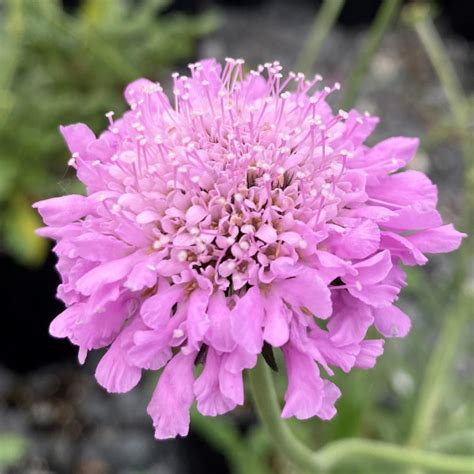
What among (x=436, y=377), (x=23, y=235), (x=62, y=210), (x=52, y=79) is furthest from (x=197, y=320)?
(x=52, y=79)

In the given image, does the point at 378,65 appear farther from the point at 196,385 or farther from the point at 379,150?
the point at 196,385

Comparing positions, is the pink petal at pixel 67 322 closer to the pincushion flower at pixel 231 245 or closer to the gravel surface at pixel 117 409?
the pincushion flower at pixel 231 245

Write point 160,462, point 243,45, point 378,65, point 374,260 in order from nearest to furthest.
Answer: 1. point 374,260
2. point 160,462
3. point 378,65
4. point 243,45

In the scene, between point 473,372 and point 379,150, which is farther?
point 473,372

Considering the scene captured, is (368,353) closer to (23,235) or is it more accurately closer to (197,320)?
(197,320)

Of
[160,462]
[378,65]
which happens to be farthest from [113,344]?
[378,65]

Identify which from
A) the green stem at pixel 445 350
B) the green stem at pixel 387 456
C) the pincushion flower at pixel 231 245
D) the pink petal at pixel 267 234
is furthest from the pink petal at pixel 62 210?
the green stem at pixel 445 350
